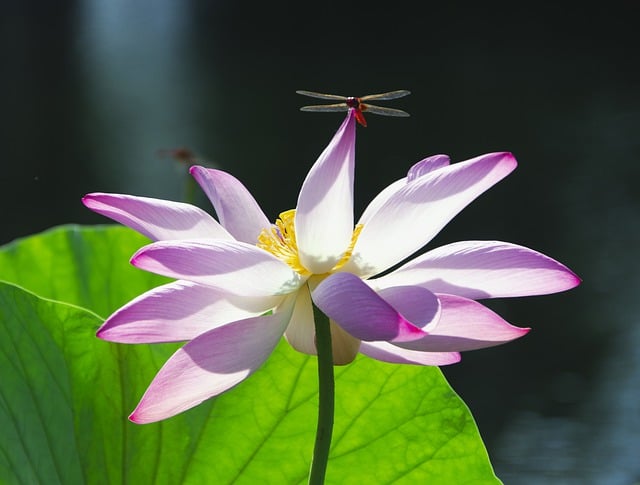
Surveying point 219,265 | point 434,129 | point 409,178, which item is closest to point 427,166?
point 409,178

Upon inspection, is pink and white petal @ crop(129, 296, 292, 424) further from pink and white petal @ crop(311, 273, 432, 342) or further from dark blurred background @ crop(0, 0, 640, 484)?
dark blurred background @ crop(0, 0, 640, 484)

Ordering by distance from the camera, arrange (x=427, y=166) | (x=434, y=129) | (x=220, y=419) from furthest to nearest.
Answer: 1. (x=434, y=129)
2. (x=220, y=419)
3. (x=427, y=166)

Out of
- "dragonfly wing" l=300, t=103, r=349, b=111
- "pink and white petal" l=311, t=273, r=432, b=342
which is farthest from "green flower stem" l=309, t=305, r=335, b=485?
"dragonfly wing" l=300, t=103, r=349, b=111

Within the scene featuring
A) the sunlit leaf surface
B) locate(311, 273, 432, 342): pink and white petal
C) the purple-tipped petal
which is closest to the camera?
locate(311, 273, 432, 342): pink and white petal

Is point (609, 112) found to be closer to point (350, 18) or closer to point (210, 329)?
point (350, 18)

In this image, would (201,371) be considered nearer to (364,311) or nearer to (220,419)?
(364,311)

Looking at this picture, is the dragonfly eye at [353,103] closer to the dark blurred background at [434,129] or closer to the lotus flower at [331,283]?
the lotus flower at [331,283]
